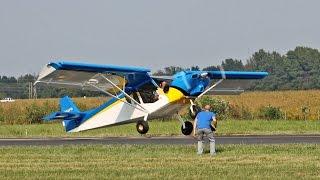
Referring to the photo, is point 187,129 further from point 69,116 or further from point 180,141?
point 69,116

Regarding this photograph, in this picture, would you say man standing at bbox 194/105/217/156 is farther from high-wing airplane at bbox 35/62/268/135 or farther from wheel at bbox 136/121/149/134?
wheel at bbox 136/121/149/134

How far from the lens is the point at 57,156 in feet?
63.7

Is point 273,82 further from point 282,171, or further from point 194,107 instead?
point 282,171

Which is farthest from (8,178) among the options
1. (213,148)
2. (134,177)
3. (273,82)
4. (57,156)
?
(273,82)

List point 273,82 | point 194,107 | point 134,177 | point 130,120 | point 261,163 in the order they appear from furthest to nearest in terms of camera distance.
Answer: point 273,82, point 130,120, point 194,107, point 261,163, point 134,177

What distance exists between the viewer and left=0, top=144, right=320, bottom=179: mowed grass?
14.8 metres

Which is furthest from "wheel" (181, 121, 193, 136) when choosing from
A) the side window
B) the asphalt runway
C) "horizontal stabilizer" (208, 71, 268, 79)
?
"horizontal stabilizer" (208, 71, 268, 79)

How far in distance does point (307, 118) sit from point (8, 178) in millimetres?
37085

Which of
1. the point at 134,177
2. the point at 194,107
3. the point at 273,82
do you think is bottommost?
the point at 134,177

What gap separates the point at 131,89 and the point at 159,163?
51.6ft

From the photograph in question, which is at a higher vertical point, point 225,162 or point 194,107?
point 194,107

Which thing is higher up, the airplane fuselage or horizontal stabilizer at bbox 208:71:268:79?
horizontal stabilizer at bbox 208:71:268:79

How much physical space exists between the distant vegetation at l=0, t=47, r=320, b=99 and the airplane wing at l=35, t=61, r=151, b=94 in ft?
209

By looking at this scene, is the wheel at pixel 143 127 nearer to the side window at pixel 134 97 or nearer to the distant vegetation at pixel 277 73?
the side window at pixel 134 97
